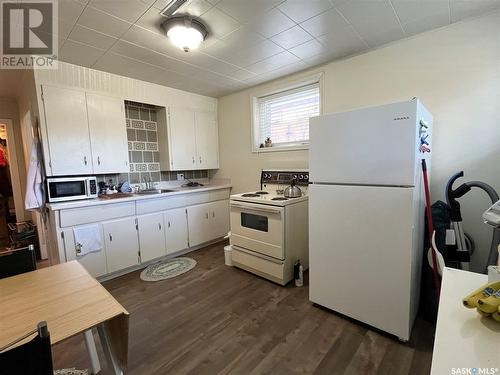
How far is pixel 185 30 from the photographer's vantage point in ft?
6.40

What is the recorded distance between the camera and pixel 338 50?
2.54 meters

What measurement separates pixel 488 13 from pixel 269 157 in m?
2.53

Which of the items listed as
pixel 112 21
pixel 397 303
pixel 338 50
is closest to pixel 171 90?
pixel 112 21

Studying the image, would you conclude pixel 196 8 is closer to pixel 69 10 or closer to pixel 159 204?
pixel 69 10

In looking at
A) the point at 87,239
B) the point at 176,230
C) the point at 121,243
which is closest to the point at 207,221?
the point at 176,230

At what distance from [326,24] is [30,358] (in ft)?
8.77

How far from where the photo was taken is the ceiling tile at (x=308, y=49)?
94.2 inches

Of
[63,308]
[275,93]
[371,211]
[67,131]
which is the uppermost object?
[275,93]

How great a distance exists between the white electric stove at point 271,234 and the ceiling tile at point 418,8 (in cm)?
177

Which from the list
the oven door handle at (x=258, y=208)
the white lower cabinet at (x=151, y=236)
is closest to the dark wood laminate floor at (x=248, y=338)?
the white lower cabinet at (x=151, y=236)

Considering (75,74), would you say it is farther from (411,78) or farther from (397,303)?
(397,303)

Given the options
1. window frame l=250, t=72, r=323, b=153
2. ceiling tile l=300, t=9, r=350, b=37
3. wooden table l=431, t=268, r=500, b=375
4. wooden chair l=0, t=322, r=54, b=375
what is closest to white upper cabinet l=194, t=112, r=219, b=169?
window frame l=250, t=72, r=323, b=153

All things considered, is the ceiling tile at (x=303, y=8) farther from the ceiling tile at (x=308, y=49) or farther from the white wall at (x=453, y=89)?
the white wall at (x=453, y=89)

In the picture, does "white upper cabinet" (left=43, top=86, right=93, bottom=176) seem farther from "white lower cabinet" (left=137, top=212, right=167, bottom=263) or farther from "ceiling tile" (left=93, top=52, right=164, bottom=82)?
"white lower cabinet" (left=137, top=212, right=167, bottom=263)
